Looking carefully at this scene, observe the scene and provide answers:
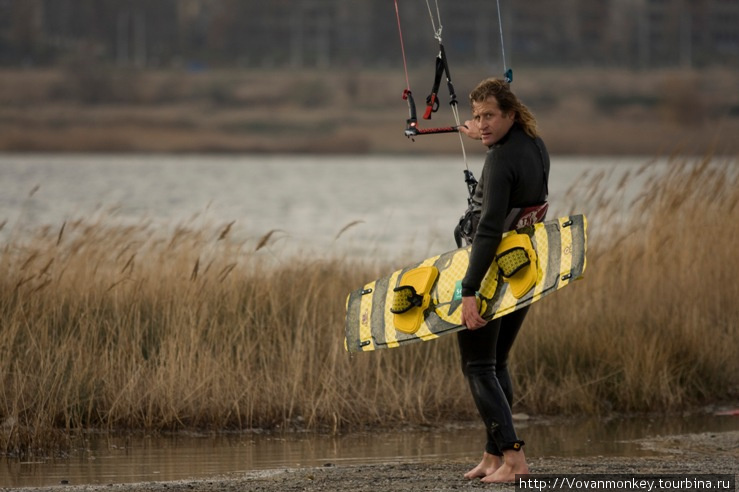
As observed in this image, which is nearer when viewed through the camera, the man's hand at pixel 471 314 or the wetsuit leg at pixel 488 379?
the man's hand at pixel 471 314

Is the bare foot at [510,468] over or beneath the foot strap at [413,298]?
beneath

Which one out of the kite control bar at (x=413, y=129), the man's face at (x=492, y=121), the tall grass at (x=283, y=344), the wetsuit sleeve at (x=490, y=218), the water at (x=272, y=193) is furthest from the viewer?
the water at (x=272, y=193)

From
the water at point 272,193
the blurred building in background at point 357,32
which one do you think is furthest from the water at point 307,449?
the blurred building in background at point 357,32

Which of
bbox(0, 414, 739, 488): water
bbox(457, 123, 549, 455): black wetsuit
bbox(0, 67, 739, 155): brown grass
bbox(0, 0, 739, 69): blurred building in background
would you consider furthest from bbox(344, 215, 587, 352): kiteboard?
bbox(0, 0, 739, 69): blurred building in background

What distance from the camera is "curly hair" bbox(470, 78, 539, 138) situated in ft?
18.2

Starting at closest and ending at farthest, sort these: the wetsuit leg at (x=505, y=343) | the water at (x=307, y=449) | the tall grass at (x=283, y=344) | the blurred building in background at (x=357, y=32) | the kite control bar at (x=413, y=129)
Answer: the wetsuit leg at (x=505, y=343), the kite control bar at (x=413, y=129), the water at (x=307, y=449), the tall grass at (x=283, y=344), the blurred building in background at (x=357, y=32)

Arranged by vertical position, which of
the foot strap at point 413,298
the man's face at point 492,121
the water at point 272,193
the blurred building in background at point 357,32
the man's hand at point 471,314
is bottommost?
the man's hand at point 471,314

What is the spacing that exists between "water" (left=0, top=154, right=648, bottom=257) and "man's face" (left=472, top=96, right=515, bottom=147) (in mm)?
4554

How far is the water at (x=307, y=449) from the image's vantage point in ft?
21.7

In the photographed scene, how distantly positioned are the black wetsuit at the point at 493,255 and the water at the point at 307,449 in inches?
37.5

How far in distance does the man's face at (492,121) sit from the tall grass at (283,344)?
2812 millimetres

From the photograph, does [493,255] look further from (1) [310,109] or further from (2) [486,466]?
(1) [310,109]

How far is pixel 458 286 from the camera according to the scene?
5.82m

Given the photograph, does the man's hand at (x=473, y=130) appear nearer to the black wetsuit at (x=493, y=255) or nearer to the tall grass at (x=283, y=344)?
the black wetsuit at (x=493, y=255)
